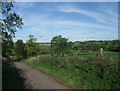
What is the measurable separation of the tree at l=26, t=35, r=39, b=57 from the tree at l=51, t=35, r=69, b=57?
13.8 m

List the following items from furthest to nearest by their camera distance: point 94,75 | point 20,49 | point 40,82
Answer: point 20,49 → point 40,82 → point 94,75

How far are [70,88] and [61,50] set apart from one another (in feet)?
92.7

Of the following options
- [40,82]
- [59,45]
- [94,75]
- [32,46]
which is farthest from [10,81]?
[32,46]

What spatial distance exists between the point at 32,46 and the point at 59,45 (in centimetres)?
1506

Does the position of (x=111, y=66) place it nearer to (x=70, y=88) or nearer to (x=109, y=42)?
(x=70, y=88)

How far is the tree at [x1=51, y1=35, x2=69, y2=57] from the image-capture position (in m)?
44.9

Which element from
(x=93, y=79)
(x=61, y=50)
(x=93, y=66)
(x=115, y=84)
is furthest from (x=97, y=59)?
(x=61, y=50)

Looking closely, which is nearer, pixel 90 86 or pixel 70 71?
pixel 90 86

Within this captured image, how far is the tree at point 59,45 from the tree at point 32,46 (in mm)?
13790

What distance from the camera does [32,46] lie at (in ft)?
193

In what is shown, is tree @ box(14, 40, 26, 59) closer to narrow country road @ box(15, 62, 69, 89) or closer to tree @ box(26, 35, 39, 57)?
tree @ box(26, 35, 39, 57)

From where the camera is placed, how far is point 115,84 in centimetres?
1463

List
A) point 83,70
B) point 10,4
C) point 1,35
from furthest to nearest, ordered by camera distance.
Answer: point 83,70 → point 10,4 → point 1,35

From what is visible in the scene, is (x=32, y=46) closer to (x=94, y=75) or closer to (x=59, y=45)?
(x=59, y=45)
